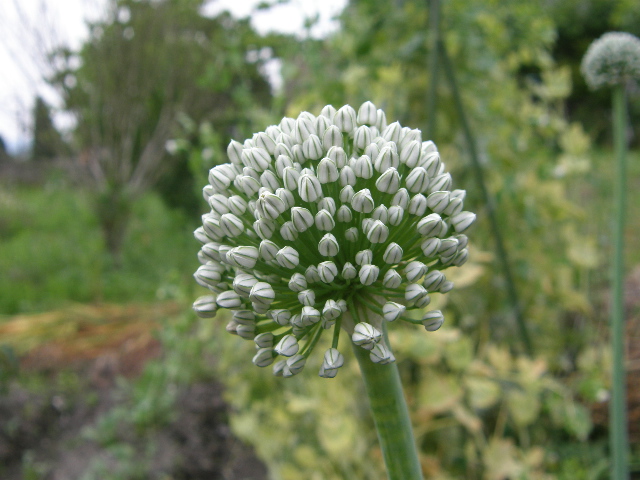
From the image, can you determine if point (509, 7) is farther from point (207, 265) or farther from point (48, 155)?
point (48, 155)

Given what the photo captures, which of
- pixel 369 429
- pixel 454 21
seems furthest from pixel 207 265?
pixel 454 21

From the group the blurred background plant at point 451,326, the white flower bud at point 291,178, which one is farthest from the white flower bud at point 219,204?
the blurred background plant at point 451,326

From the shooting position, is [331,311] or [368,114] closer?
[331,311]

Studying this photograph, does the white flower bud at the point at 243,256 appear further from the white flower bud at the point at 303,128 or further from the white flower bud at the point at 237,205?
the white flower bud at the point at 303,128

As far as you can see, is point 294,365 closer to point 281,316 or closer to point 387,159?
point 281,316

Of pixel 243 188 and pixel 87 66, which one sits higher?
pixel 87 66

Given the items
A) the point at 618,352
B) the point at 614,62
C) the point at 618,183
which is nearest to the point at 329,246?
the point at 618,352
